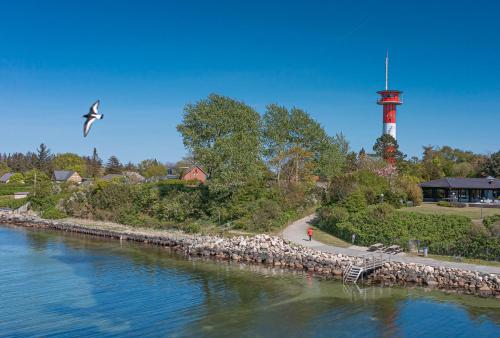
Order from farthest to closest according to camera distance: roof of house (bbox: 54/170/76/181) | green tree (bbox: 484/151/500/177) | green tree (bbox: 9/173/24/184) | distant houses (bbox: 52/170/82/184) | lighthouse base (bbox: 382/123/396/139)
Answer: green tree (bbox: 9/173/24/184) → roof of house (bbox: 54/170/76/181) → distant houses (bbox: 52/170/82/184) → lighthouse base (bbox: 382/123/396/139) → green tree (bbox: 484/151/500/177)

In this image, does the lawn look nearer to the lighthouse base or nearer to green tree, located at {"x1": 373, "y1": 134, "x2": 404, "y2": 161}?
green tree, located at {"x1": 373, "y1": 134, "x2": 404, "y2": 161}

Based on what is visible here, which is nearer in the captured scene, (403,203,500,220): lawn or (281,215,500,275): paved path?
(281,215,500,275): paved path

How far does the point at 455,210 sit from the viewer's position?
4684 centimetres

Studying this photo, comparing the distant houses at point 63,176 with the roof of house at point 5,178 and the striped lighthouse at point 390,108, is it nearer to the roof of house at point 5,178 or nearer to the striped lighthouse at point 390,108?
the roof of house at point 5,178

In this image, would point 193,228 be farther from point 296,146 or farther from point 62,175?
point 62,175

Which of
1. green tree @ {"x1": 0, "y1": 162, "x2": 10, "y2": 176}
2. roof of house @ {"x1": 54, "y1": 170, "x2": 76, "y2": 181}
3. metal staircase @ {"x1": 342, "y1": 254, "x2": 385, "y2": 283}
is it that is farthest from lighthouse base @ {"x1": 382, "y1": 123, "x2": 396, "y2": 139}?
green tree @ {"x1": 0, "y1": 162, "x2": 10, "y2": 176}

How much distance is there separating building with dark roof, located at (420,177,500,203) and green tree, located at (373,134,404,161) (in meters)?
10.1

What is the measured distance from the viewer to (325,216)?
44250mm

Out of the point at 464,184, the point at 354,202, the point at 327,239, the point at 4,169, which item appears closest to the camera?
the point at 327,239

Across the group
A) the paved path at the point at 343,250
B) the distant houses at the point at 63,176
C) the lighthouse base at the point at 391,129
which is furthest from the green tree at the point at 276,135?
the distant houses at the point at 63,176

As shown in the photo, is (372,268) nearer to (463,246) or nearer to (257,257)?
(463,246)

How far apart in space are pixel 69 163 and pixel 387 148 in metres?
82.7

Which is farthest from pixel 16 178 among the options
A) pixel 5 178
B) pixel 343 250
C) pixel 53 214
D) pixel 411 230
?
pixel 411 230

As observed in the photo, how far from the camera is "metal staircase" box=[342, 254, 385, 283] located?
3085cm
